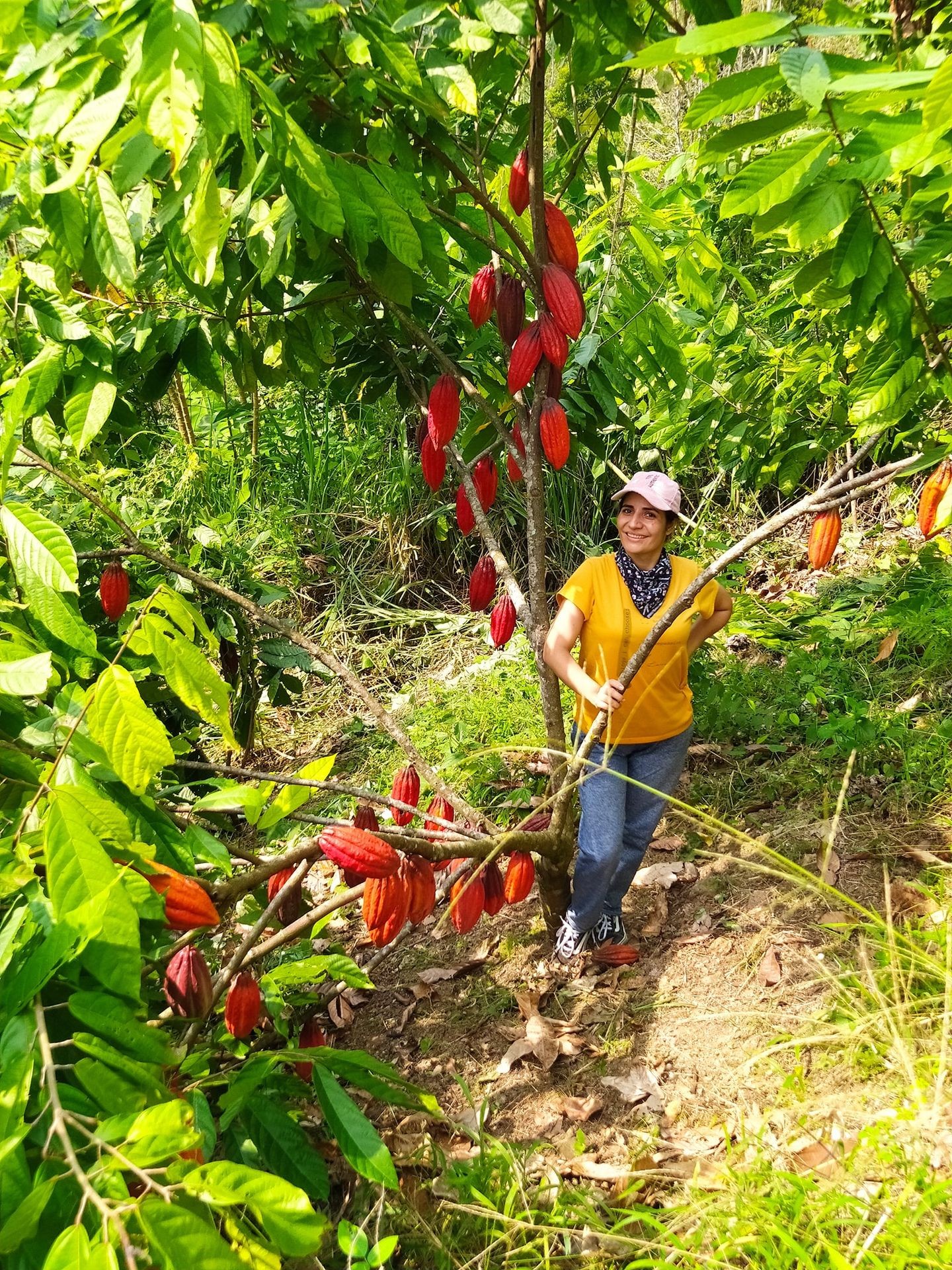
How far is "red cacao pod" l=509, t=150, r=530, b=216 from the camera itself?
4.86ft

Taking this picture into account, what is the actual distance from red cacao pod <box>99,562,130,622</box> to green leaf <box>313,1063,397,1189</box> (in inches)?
44.8

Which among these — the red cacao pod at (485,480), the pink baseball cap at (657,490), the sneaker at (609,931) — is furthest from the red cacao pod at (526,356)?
the sneaker at (609,931)

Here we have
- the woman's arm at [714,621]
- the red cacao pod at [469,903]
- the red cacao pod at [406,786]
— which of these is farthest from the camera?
the woman's arm at [714,621]

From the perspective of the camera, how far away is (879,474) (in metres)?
1.33

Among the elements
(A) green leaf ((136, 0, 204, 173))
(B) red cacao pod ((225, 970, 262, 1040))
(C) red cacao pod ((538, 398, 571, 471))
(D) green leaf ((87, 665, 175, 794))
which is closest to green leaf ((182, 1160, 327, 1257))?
(D) green leaf ((87, 665, 175, 794))

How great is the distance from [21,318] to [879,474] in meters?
1.68

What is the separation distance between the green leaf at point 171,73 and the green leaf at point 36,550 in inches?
16.4

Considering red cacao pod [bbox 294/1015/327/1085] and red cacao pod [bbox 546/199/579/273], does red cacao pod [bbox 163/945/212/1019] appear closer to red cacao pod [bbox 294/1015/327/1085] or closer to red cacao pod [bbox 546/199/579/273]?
red cacao pod [bbox 294/1015/327/1085]

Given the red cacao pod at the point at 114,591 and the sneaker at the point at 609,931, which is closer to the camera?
the red cacao pod at the point at 114,591

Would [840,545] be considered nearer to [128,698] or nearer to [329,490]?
[329,490]

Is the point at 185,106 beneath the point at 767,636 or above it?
above

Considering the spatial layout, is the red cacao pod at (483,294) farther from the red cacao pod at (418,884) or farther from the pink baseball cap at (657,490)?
the red cacao pod at (418,884)

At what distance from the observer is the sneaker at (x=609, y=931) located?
2234 mm

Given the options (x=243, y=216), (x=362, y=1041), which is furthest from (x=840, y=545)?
(x=243, y=216)
